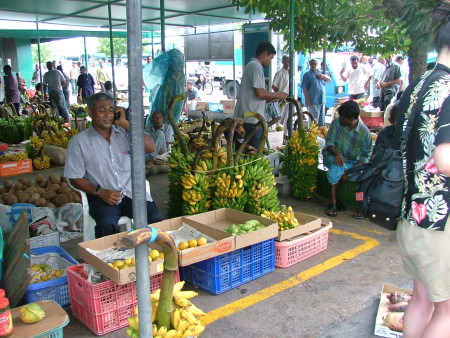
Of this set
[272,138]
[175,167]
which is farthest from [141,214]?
[272,138]

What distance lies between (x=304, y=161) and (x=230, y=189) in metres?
1.82

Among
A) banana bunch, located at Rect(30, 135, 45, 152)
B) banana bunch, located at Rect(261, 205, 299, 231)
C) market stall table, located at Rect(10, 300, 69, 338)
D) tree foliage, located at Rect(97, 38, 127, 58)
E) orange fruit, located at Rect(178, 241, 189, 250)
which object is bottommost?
market stall table, located at Rect(10, 300, 69, 338)

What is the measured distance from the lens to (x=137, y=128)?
5.60 feet

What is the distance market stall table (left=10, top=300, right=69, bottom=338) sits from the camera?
2561mm

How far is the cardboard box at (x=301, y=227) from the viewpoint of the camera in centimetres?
407

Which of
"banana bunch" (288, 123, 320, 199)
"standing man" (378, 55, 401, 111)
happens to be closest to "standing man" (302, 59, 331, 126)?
"standing man" (378, 55, 401, 111)

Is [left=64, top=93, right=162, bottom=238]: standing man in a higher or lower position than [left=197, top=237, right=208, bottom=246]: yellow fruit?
higher

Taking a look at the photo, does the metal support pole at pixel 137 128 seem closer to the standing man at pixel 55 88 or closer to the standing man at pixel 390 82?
the standing man at pixel 390 82

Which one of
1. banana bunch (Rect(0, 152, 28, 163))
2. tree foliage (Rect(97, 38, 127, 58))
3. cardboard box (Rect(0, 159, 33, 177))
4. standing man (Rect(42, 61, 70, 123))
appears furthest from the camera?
tree foliage (Rect(97, 38, 127, 58))

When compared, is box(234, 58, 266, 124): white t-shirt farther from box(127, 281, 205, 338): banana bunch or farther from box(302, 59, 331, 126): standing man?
box(302, 59, 331, 126): standing man

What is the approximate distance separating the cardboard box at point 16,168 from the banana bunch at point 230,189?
495 centimetres

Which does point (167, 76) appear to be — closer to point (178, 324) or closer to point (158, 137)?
point (158, 137)

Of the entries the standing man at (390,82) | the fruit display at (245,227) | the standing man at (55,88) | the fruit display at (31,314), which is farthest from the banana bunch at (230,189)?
the standing man at (55,88)

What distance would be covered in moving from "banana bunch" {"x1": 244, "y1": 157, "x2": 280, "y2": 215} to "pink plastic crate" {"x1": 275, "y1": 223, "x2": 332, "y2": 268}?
1.76 feet
